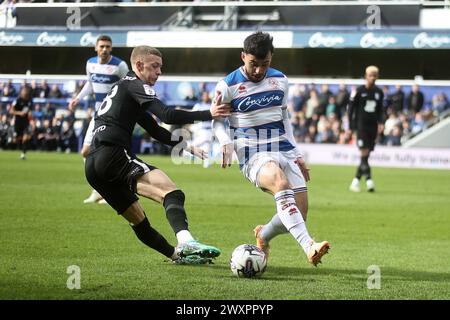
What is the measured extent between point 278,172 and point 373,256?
2062 mm

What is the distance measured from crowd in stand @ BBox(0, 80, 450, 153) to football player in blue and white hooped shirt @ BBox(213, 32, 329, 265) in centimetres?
2028

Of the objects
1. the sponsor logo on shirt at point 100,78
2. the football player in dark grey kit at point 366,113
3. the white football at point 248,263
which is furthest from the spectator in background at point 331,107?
the white football at point 248,263

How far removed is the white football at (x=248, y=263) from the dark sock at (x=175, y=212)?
0.57 m

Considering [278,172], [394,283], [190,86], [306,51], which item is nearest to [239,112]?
[278,172]

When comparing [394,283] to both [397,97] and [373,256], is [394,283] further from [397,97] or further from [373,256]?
[397,97]

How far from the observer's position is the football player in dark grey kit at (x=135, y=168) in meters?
8.12

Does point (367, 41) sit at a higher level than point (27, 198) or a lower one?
higher

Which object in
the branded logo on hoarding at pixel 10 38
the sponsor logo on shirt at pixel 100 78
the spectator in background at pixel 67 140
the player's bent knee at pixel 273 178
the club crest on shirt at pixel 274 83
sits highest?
the branded logo on hoarding at pixel 10 38

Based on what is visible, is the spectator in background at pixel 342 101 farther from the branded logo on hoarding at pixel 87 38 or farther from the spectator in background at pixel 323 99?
the branded logo on hoarding at pixel 87 38

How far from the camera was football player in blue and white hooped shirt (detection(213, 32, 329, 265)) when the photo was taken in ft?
26.7

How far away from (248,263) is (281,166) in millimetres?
1150

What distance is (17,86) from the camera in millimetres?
34281

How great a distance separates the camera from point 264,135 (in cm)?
858

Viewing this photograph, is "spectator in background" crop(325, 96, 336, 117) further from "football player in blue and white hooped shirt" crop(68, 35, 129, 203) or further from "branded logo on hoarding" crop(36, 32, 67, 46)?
"football player in blue and white hooped shirt" crop(68, 35, 129, 203)
